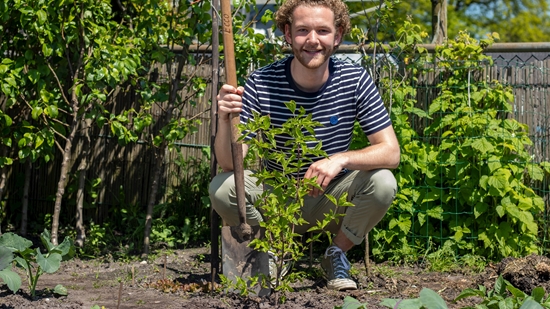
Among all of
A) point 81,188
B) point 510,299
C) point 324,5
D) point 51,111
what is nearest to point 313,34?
point 324,5

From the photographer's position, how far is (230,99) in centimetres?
320

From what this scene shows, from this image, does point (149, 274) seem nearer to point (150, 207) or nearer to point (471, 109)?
point (150, 207)

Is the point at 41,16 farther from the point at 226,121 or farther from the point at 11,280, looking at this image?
the point at 11,280

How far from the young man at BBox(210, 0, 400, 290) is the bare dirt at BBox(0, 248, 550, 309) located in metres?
0.30

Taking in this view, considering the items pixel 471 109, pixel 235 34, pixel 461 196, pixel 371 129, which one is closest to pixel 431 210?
pixel 461 196

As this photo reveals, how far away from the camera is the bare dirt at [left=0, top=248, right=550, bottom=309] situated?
329 cm

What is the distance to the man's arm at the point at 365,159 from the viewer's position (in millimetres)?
3189

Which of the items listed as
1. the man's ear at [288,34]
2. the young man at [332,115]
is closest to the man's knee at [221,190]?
the young man at [332,115]

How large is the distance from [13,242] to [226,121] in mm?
1144

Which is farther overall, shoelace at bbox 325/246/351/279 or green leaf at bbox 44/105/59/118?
green leaf at bbox 44/105/59/118

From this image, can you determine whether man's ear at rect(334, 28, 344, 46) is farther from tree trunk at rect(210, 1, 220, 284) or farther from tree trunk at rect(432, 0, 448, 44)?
tree trunk at rect(432, 0, 448, 44)

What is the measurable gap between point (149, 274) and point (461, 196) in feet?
6.62

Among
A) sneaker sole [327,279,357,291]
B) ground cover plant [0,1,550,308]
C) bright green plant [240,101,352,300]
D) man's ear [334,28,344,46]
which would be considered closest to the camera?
bright green plant [240,101,352,300]

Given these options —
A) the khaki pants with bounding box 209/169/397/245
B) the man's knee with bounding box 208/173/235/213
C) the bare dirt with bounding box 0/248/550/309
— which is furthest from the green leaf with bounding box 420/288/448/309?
the man's knee with bounding box 208/173/235/213
